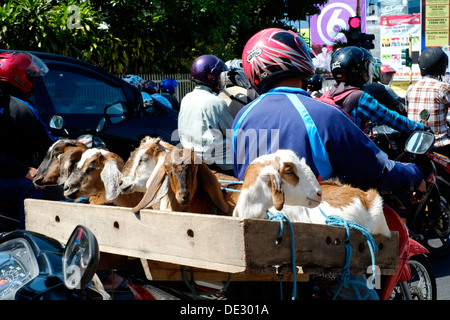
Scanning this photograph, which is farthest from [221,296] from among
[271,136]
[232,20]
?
[232,20]

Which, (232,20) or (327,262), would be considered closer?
(327,262)

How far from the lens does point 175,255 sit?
2461mm

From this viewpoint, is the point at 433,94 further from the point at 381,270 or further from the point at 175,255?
the point at 175,255

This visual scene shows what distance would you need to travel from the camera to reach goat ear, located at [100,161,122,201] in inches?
127

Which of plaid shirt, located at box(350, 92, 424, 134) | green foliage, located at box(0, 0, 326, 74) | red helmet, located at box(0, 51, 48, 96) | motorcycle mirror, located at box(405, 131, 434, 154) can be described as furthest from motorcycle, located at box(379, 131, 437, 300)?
green foliage, located at box(0, 0, 326, 74)

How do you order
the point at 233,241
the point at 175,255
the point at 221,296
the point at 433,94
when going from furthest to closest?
1. the point at 433,94
2. the point at 221,296
3. the point at 175,255
4. the point at 233,241

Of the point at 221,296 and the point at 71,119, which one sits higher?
the point at 71,119

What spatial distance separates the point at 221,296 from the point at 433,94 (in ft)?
15.9

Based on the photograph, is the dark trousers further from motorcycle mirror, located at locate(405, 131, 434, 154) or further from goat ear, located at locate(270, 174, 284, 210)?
motorcycle mirror, located at locate(405, 131, 434, 154)

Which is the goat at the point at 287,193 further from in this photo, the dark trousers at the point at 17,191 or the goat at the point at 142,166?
the dark trousers at the point at 17,191

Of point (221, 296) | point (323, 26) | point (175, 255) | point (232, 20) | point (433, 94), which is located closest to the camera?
point (175, 255)

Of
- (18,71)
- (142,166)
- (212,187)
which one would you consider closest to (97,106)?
(18,71)

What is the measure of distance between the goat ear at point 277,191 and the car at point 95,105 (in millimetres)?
4211

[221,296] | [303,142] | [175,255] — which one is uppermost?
[303,142]
